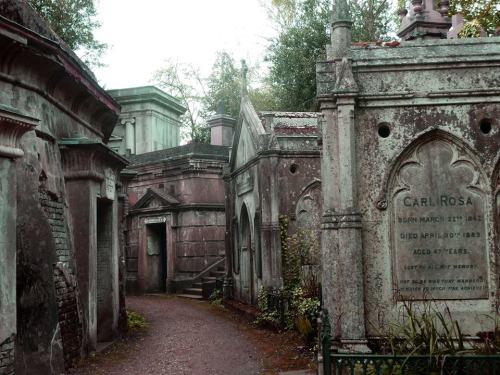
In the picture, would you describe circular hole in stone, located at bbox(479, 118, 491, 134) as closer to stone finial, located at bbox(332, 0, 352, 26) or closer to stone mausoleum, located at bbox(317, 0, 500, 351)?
stone mausoleum, located at bbox(317, 0, 500, 351)

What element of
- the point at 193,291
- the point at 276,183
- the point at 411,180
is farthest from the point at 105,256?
the point at 193,291

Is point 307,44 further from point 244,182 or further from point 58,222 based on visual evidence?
point 58,222

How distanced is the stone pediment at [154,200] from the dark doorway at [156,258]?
33.9 inches

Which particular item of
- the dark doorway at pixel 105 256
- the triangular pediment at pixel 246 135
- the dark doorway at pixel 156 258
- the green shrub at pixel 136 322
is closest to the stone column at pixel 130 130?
the dark doorway at pixel 156 258

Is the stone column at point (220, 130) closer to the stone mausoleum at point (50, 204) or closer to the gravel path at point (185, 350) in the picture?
the gravel path at point (185, 350)

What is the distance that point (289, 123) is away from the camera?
573 inches

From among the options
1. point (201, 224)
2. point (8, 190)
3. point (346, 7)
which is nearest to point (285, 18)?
point (201, 224)

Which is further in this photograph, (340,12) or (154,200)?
(154,200)

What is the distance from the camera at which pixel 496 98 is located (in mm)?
7008

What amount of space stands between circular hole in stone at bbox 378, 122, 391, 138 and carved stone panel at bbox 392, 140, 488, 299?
0.38 metres

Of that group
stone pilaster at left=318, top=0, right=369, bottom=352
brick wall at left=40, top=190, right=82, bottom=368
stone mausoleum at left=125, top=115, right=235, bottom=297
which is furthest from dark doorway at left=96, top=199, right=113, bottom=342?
stone mausoleum at left=125, top=115, right=235, bottom=297

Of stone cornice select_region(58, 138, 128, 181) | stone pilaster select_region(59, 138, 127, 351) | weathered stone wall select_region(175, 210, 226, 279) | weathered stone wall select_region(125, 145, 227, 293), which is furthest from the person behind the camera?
weathered stone wall select_region(125, 145, 227, 293)

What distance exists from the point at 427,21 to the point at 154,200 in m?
16.6

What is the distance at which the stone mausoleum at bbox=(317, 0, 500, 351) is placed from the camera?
688 centimetres
